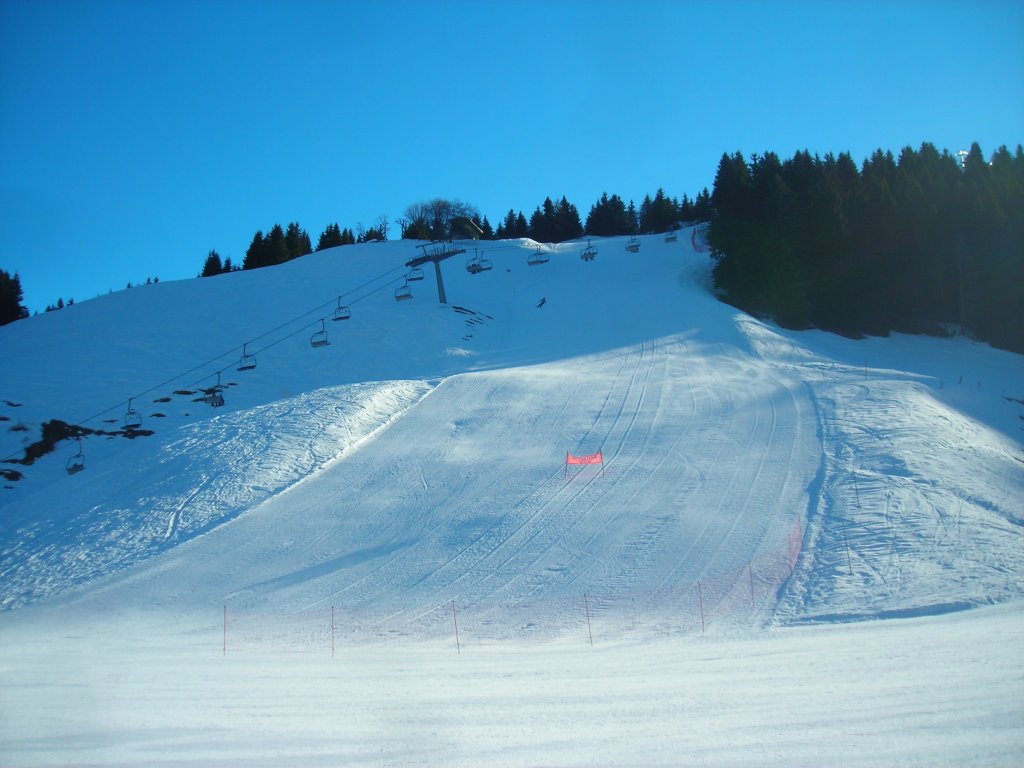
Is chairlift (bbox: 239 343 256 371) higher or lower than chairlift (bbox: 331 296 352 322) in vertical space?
lower

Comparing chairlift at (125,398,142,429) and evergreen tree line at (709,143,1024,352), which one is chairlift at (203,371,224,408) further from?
evergreen tree line at (709,143,1024,352)

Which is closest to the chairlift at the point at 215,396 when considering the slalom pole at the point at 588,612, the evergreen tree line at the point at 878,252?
the slalom pole at the point at 588,612

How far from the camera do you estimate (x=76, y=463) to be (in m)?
22.1

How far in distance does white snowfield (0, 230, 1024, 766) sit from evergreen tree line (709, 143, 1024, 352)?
23.0 feet

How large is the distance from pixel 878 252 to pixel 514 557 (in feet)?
124

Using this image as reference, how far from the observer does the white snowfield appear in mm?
7609

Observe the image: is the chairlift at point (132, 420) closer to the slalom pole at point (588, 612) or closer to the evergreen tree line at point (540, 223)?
the slalom pole at point (588, 612)

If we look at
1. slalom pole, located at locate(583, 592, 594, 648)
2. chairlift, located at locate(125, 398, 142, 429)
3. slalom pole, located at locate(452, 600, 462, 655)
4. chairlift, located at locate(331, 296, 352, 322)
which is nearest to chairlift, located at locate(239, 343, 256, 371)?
chairlift, located at locate(125, 398, 142, 429)

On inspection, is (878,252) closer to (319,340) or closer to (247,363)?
(319,340)

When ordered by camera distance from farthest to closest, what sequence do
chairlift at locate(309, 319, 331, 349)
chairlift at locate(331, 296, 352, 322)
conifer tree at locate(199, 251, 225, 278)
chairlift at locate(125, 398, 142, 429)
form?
conifer tree at locate(199, 251, 225, 278)
chairlift at locate(331, 296, 352, 322)
chairlift at locate(309, 319, 331, 349)
chairlift at locate(125, 398, 142, 429)

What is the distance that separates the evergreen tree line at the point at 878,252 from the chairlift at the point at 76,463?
3478cm

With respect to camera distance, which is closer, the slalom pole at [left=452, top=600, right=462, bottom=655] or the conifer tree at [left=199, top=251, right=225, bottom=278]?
the slalom pole at [left=452, top=600, right=462, bottom=655]

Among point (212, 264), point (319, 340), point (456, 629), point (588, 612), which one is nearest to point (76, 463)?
point (319, 340)

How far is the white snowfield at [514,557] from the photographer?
761 cm
